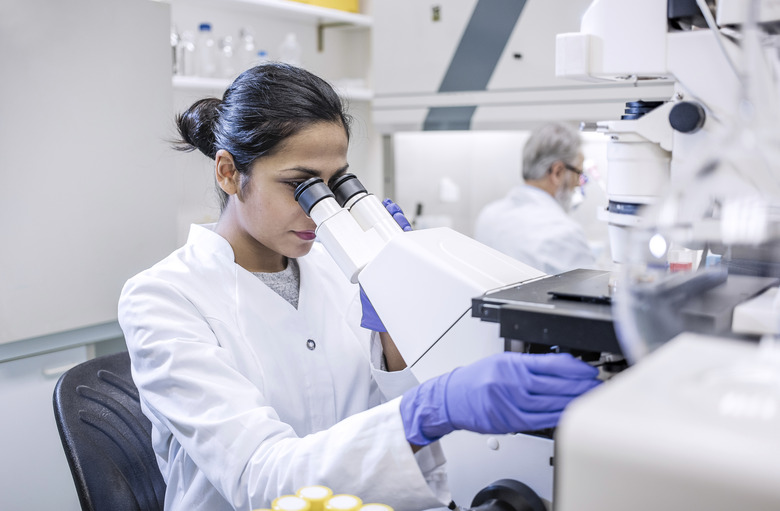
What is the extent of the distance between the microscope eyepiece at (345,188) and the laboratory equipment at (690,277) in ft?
1.30

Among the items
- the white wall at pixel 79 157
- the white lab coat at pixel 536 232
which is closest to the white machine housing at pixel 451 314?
the white wall at pixel 79 157

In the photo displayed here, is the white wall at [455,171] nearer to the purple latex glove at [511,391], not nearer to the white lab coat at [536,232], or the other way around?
the white lab coat at [536,232]

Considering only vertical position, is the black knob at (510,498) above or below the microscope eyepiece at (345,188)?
below

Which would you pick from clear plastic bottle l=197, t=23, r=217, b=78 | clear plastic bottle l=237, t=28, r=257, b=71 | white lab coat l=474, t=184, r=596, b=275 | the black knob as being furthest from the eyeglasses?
the black knob

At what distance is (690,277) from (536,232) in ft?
6.77

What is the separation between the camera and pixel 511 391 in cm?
88

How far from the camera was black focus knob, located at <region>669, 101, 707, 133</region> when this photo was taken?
38.0 inches

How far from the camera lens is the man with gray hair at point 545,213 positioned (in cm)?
291

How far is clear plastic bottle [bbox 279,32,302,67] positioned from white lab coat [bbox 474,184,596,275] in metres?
1.10

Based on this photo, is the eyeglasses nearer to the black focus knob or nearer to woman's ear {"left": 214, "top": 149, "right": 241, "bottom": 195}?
woman's ear {"left": 214, "top": 149, "right": 241, "bottom": 195}

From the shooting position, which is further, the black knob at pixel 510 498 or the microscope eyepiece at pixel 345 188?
the microscope eyepiece at pixel 345 188

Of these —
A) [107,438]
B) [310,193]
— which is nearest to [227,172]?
[310,193]

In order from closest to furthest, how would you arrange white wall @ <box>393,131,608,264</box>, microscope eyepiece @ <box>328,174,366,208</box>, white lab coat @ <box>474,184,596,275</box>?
microscope eyepiece @ <box>328,174,366,208</box>
white lab coat @ <box>474,184,596,275</box>
white wall @ <box>393,131,608,264</box>

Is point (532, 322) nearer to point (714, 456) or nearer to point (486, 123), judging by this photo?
point (714, 456)
